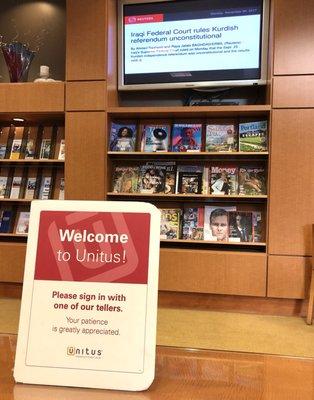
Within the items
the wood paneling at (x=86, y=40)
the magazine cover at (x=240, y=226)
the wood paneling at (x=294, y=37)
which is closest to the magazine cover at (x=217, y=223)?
the magazine cover at (x=240, y=226)

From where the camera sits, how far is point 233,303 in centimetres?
359

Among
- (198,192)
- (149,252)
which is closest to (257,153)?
(198,192)

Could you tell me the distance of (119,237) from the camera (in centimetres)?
66

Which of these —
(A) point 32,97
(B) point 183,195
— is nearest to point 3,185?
(A) point 32,97

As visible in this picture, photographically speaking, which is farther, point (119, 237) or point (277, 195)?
point (277, 195)

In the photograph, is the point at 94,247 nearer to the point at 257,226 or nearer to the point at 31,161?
the point at 257,226

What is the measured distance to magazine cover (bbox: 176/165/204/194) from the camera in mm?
3812

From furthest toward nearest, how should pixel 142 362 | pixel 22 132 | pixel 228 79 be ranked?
1. pixel 22 132
2. pixel 228 79
3. pixel 142 362

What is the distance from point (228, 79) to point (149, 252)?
3.33 meters

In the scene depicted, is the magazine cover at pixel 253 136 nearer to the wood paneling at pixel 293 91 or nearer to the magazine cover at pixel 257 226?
the wood paneling at pixel 293 91

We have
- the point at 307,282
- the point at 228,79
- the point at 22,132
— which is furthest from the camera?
the point at 22,132

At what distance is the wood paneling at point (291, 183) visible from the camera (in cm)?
340

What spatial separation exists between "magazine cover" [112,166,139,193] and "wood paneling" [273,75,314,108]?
4.81 ft

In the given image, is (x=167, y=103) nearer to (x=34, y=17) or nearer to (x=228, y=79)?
(x=228, y=79)
